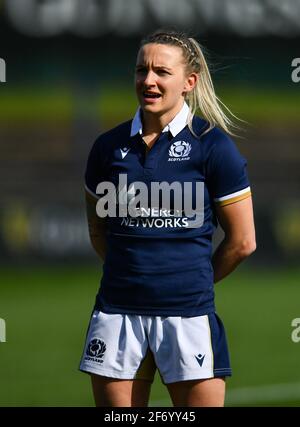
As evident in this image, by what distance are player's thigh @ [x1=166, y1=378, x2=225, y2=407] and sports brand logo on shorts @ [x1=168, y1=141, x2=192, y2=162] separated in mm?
870

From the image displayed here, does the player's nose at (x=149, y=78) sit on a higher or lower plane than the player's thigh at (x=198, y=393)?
higher

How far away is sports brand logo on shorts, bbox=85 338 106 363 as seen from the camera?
4.46m

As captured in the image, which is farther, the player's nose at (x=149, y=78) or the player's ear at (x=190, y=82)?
the player's ear at (x=190, y=82)

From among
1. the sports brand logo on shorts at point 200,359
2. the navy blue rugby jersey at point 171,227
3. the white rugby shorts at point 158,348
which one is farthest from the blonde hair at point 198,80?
the sports brand logo on shorts at point 200,359

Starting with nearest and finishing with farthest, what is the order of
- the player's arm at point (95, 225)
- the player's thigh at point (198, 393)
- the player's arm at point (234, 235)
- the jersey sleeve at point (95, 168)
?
1. the player's thigh at point (198, 393)
2. the player's arm at point (234, 235)
3. the jersey sleeve at point (95, 168)
4. the player's arm at point (95, 225)

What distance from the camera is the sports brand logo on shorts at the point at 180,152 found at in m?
4.45

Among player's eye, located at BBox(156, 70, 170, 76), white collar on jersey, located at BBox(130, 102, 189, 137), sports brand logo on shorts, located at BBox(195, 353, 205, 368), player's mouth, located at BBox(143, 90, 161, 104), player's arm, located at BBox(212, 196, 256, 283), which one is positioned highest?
→ player's eye, located at BBox(156, 70, 170, 76)

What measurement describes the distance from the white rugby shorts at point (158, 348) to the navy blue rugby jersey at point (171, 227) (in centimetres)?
4

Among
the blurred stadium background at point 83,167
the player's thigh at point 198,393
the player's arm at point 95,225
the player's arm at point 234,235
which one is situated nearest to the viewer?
the player's thigh at point 198,393

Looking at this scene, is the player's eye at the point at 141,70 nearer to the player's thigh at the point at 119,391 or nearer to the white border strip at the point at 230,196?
the white border strip at the point at 230,196

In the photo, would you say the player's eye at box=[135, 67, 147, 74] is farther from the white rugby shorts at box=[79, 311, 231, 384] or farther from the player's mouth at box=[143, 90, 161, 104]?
the white rugby shorts at box=[79, 311, 231, 384]

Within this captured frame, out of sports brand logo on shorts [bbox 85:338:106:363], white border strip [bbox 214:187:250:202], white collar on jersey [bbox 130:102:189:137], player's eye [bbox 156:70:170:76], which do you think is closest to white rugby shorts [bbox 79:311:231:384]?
sports brand logo on shorts [bbox 85:338:106:363]

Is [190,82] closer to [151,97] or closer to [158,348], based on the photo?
[151,97]

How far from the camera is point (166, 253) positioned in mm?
Answer: 4426
